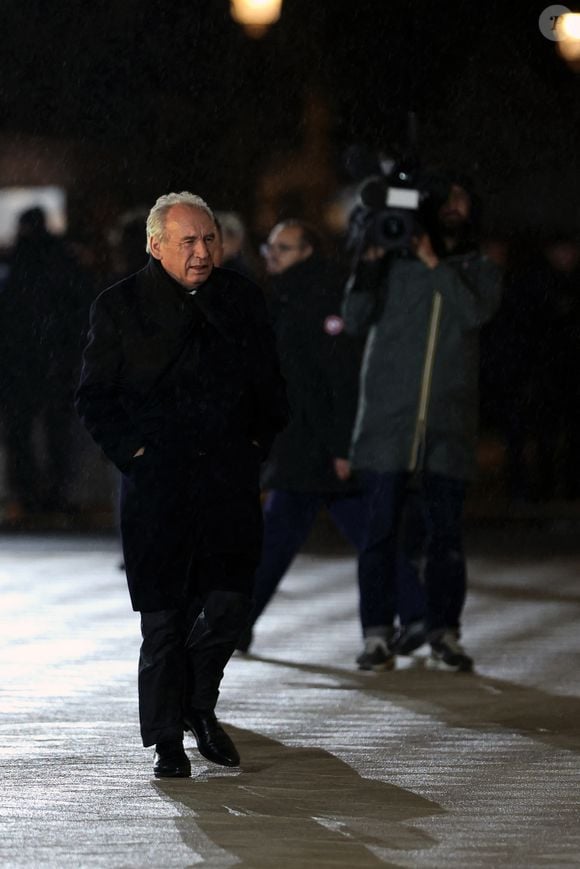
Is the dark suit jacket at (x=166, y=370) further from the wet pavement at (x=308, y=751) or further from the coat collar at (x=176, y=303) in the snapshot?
the wet pavement at (x=308, y=751)

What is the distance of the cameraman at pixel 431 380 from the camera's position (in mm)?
9562

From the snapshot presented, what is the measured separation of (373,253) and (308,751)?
9.59 ft

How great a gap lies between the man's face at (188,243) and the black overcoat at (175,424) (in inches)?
2.3

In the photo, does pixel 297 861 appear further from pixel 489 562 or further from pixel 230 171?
pixel 230 171

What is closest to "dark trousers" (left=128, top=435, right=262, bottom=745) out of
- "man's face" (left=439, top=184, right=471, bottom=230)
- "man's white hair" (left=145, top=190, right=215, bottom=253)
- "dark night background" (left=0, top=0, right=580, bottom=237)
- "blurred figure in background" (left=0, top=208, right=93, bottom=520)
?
"man's white hair" (left=145, top=190, right=215, bottom=253)

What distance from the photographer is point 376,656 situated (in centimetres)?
952

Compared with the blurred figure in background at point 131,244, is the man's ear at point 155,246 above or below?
below

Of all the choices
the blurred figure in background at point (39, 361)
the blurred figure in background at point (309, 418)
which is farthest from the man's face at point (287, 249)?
the blurred figure in background at point (39, 361)

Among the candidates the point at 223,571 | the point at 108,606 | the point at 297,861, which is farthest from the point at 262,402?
the point at 108,606

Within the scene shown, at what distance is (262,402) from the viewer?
7270 mm

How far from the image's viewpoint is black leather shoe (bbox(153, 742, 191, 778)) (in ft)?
22.7

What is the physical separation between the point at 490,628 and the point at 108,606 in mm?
2092

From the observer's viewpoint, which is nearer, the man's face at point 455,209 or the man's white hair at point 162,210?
the man's white hair at point 162,210

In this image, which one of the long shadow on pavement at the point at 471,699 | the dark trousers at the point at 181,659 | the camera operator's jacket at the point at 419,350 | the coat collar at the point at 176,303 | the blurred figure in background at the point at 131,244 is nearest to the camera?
the dark trousers at the point at 181,659
